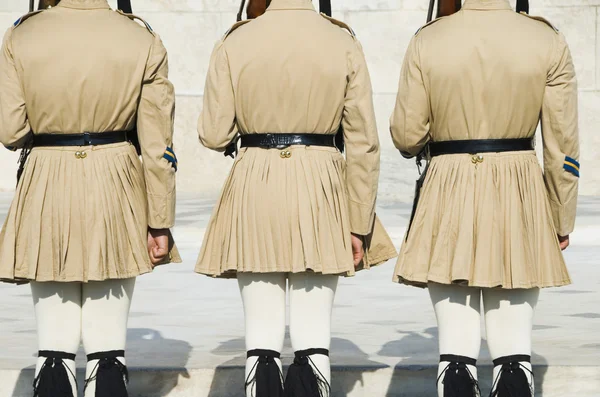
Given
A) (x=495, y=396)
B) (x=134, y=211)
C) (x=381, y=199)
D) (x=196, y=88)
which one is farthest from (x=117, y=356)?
(x=196, y=88)

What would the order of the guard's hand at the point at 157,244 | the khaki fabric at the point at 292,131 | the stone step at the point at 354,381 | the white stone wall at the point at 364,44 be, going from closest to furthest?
the khaki fabric at the point at 292,131
the guard's hand at the point at 157,244
the stone step at the point at 354,381
the white stone wall at the point at 364,44

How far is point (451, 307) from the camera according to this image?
5090mm

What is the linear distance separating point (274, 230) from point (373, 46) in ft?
34.6

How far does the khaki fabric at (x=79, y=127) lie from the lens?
5039 mm

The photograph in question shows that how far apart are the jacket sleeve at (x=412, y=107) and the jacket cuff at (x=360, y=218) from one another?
29 cm

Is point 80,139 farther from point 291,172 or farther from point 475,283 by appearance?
point 475,283

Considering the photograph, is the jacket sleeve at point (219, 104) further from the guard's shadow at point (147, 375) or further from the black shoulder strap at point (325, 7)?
the guard's shadow at point (147, 375)

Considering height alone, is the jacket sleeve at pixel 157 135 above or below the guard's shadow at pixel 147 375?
above

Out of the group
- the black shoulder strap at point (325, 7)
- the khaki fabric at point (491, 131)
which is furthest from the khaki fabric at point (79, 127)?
the khaki fabric at point (491, 131)

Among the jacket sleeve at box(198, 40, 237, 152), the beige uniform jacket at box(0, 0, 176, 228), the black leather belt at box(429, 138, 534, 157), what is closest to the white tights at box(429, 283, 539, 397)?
the black leather belt at box(429, 138, 534, 157)

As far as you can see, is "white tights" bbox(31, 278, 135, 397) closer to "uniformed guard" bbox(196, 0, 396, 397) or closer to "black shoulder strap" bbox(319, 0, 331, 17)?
"uniformed guard" bbox(196, 0, 396, 397)

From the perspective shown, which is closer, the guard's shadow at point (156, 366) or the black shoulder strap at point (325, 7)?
the black shoulder strap at point (325, 7)

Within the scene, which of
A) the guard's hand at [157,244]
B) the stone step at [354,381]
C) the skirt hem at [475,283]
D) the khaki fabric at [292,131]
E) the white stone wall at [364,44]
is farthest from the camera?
the white stone wall at [364,44]

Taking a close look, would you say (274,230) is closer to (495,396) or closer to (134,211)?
(134,211)
